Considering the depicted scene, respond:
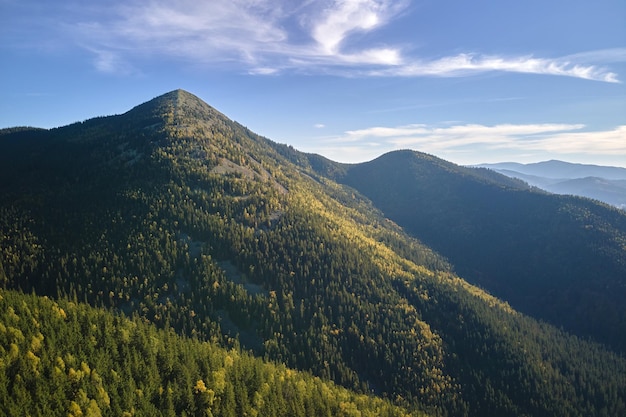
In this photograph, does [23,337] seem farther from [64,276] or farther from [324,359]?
[324,359]

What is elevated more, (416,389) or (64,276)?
(64,276)

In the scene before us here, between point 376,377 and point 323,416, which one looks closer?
point 323,416

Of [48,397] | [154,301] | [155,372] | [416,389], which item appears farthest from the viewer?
[416,389]

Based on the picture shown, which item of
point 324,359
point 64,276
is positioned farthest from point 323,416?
point 64,276

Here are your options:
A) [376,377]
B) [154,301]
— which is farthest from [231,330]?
[376,377]

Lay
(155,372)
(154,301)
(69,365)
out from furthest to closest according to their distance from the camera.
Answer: (154,301) → (155,372) → (69,365)

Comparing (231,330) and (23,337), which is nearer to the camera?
(23,337)

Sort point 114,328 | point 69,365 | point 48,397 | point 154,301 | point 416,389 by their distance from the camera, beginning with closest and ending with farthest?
point 48,397 < point 69,365 < point 114,328 < point 154,301 < point 416,389

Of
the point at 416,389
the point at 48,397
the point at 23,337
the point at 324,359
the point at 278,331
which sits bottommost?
the point at 416,389

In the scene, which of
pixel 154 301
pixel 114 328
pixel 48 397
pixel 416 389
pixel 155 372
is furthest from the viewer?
pixel 416 389

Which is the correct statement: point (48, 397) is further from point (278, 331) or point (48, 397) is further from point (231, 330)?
point (278, 331)
